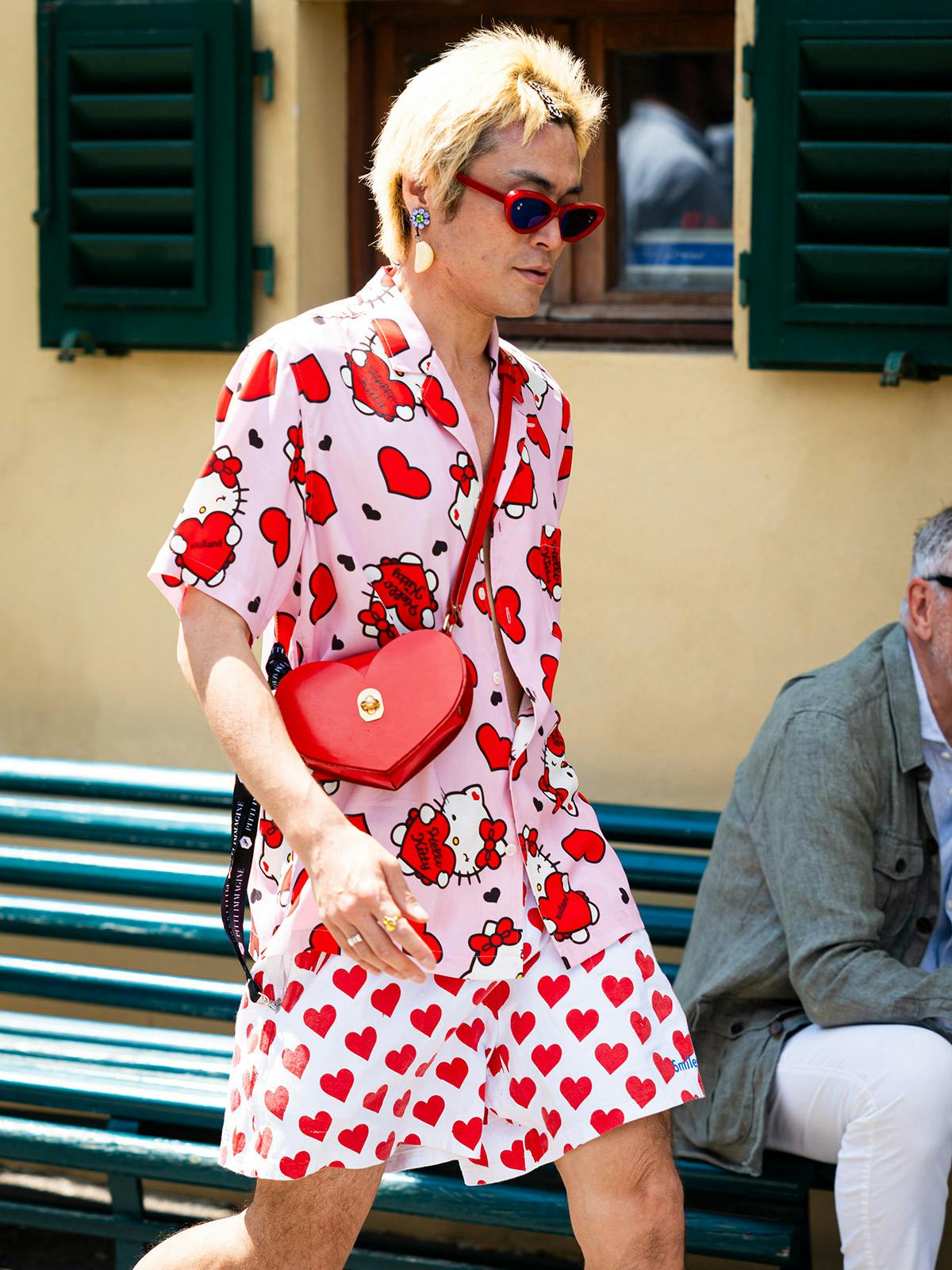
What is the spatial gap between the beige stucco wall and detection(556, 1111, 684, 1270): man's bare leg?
1.38 meters

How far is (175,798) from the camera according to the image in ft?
11.7

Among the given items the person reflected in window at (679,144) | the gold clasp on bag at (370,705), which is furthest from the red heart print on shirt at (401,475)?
the person reflected in window at (679,144)

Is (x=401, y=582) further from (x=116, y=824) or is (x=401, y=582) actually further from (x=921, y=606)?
(x=116, y=824)

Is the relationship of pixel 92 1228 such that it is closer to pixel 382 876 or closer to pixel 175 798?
pixel 175 798

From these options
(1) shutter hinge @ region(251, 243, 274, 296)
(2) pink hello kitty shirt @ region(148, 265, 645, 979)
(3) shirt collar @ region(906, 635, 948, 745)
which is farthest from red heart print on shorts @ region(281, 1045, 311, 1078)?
(1) shutter hinge @ region(251, 243, 274, 296)

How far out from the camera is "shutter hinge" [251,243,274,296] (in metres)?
3.70

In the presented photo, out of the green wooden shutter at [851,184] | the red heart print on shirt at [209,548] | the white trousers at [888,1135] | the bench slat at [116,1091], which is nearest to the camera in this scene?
the red heart print on shirt at [209,548]

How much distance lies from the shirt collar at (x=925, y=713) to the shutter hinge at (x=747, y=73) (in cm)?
118

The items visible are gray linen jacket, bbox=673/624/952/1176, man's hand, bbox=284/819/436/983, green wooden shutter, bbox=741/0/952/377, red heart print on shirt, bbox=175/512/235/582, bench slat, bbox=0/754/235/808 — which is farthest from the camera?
bench slat, bbox=0/754/235/808

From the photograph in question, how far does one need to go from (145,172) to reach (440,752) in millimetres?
2025

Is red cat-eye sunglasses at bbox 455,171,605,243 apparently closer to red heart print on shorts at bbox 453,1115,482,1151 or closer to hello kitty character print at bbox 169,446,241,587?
hello kitty character print at bbox 169,446,241,587

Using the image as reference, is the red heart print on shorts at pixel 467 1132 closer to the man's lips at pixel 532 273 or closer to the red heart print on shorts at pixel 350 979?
the red heart print on shorts at pixel 350 979

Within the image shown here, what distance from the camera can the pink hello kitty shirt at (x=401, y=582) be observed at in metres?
2.12

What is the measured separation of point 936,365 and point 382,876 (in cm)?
184
